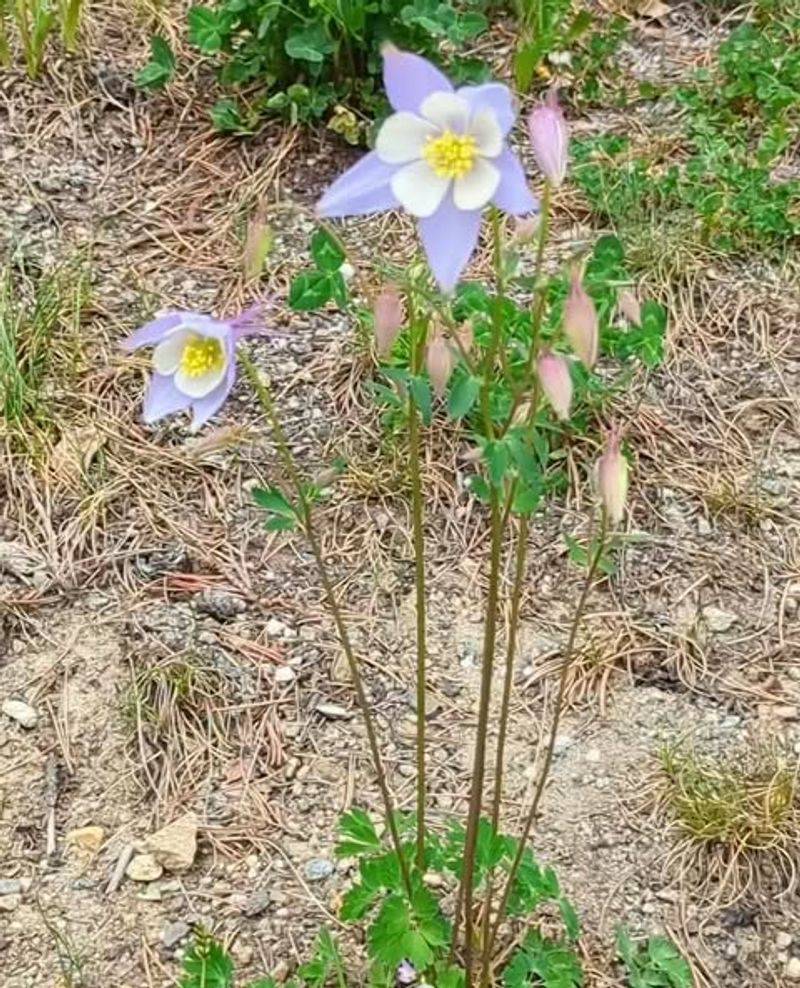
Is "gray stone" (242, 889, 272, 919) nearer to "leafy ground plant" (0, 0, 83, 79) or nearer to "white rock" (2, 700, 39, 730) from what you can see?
"white rock" (2, 700, 39, 730)

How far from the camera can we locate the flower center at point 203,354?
4.81 feet

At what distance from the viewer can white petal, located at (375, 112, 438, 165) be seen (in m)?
1.34

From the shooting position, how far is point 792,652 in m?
2.50

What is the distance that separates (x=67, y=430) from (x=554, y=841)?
1.17 metres

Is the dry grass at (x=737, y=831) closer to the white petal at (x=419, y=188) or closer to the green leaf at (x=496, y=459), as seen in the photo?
the green leaf at (x=496, y=459)

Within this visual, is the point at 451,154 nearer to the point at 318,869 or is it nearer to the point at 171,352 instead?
the point at 171,352

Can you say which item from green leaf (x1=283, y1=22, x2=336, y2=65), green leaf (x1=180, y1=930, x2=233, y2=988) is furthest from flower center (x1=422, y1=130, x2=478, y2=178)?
green leaf (x1=283, y1=22, x2=336, y2=65)

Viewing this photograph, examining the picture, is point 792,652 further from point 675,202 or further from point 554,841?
point 675,202

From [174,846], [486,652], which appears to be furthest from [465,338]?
[174,846]

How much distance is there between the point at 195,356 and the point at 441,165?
316mm

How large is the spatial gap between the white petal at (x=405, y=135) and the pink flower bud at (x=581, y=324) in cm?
19

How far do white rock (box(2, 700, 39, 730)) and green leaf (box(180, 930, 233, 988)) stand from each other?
1.87 feet

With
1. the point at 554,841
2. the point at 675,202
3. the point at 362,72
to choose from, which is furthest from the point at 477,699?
the point at 362,72

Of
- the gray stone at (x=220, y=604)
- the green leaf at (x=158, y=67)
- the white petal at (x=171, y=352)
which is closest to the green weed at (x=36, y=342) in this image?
the gray stone at (x=220, y=604)
